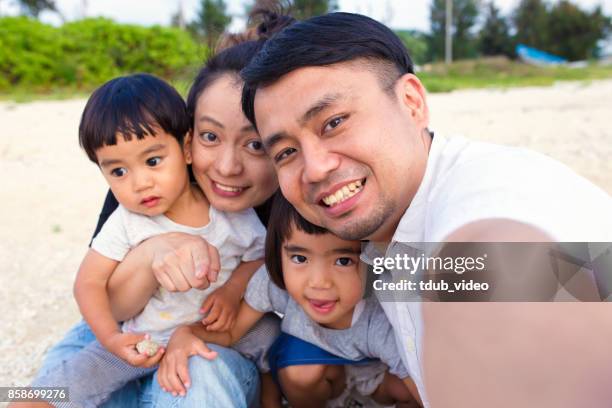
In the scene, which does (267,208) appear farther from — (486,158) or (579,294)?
(579,294)

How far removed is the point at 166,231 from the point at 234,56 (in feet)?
2.55

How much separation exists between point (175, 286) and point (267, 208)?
0.60 meters

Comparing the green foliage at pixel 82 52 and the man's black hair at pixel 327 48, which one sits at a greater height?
the man's black hair at pixel 327 48

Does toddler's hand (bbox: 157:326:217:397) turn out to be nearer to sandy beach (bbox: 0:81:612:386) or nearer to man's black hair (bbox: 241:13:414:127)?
man's black hair (bbox: 241:13:414:127)

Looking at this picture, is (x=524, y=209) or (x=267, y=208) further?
(x=267, y=208)

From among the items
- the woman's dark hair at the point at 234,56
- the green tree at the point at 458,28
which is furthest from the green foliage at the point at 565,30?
the woman's dark hair at the point at 234,56

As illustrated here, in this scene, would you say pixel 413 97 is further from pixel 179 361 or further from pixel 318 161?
pixel 179 361

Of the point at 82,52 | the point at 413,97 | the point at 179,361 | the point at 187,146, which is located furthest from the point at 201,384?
the point at 82,52

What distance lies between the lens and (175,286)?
2104 millimetres

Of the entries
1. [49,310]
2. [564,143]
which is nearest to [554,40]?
[564,143]

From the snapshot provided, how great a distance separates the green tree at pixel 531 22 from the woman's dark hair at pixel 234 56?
1600 inches

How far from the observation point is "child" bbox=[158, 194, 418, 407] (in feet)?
6.99

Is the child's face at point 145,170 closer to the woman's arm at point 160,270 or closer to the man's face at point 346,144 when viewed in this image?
the woman's arm at point 160,270

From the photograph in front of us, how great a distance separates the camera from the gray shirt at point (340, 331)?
220 centimetres
